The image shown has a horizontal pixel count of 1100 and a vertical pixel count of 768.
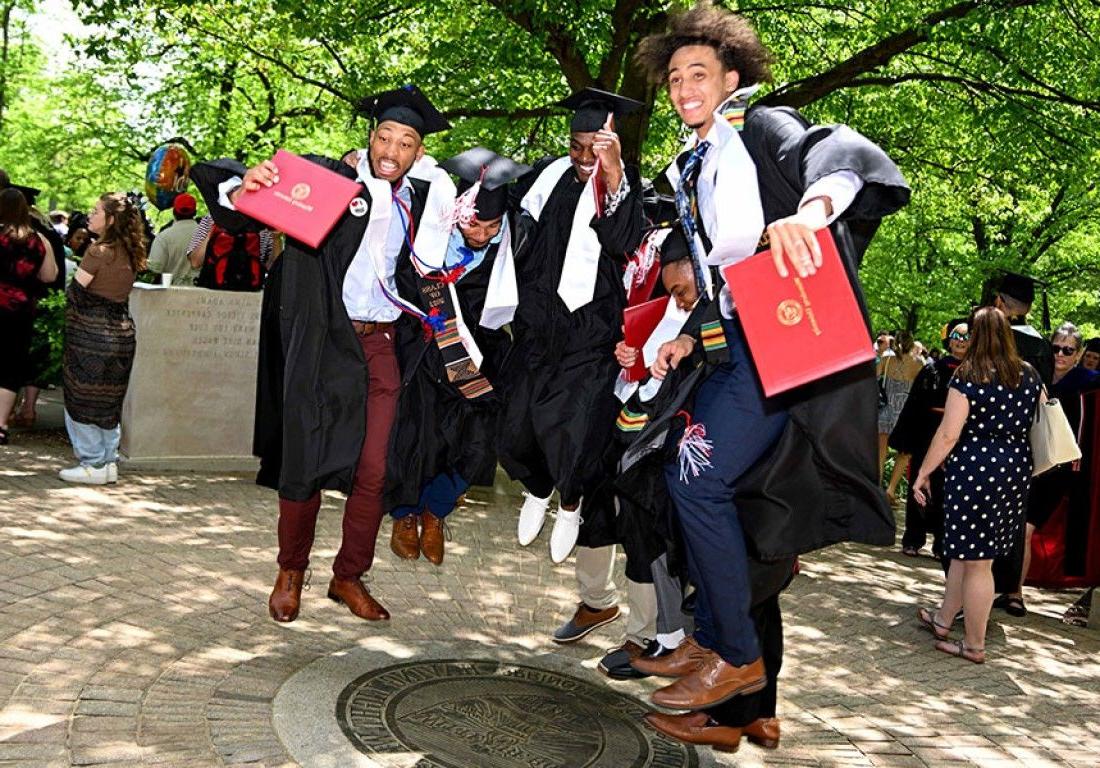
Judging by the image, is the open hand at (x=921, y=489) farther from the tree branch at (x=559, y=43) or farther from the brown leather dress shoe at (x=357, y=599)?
the tree branch at (x=559, y=43)

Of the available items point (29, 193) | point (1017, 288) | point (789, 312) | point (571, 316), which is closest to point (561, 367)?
point (571, 316)

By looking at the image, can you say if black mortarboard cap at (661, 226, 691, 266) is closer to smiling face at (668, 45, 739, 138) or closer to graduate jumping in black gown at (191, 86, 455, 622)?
smiling face at (668, 45, 739, 138)

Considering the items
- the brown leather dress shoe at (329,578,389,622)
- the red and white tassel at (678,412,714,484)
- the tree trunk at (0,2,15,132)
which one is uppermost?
the tree trunk at (0,2,15,132)

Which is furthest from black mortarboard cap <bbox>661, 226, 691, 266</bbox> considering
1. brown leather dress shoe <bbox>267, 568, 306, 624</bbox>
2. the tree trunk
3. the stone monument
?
the tree trunk

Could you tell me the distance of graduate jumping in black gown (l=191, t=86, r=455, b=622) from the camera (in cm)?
481

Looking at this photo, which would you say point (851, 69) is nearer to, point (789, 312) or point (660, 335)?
point (660, 335)

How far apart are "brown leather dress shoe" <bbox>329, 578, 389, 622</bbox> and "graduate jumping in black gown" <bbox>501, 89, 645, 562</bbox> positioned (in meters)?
0.86

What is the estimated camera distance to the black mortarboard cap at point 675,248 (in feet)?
14.8

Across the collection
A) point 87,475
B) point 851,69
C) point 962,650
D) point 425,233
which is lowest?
point 962,650

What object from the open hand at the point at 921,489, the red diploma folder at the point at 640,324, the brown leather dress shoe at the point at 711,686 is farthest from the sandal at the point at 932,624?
the brown leather dress shoe at the point at 711,686

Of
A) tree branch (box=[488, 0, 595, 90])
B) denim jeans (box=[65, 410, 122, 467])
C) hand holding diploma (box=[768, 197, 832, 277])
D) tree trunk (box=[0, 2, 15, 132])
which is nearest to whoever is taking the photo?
hand holding diploma (box=[768, 197, 832, 277])

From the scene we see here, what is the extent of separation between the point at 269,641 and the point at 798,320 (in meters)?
3.00

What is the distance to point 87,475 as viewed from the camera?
8039 mm

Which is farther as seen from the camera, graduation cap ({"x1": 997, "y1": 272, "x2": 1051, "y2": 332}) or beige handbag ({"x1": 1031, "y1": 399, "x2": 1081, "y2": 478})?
graduation cap ({"x1": 997, "y1": 272, "x2": 1051, "y2": 332})
